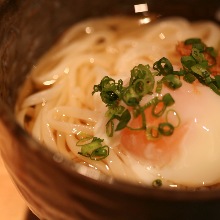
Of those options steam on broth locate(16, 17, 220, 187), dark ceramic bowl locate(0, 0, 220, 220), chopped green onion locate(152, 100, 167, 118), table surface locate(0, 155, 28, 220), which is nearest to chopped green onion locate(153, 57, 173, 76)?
steam on broth locate(16, 17, 220, 187)

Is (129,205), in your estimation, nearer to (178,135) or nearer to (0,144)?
(0,144)

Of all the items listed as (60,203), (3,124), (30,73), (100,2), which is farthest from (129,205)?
(100,2)

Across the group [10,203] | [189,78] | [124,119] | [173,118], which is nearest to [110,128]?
[124,119]

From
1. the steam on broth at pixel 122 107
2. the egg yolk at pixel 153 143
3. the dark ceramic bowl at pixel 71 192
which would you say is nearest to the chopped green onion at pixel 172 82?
the steam on broth at pixel 122 107

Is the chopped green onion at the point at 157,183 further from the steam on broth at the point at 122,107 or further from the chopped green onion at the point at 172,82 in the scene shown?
the chopped green onion at the point at 172,82

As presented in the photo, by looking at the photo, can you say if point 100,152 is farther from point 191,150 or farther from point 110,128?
point 191,150

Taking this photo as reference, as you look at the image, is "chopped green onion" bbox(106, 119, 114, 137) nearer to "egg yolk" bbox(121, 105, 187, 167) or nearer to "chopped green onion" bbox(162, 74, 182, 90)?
"egg yolk" bbox(121, 105, 187, 167)

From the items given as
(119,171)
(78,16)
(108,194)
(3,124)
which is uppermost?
(3,124)
